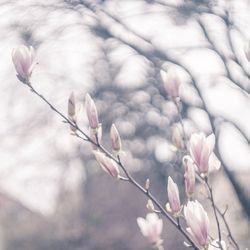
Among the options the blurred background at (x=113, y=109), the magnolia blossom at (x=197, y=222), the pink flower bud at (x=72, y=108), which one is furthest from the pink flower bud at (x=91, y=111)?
the blurred background at (x=113, y=109)

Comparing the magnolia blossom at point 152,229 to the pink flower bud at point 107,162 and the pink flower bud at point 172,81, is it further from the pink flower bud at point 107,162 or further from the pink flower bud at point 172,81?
the pink flower bud at point 172,81

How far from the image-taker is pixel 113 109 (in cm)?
162

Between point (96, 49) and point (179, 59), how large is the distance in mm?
317

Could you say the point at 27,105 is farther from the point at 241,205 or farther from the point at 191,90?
the point at 241,205

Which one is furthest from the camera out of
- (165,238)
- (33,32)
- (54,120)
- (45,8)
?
(45,8)

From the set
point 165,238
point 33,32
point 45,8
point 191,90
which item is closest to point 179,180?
point 165,238

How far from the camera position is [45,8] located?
2025 millimetres

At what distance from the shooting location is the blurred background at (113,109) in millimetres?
1384

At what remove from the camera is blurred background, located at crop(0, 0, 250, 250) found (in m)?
1.38

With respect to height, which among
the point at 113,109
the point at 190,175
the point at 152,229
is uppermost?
the point at 190,175

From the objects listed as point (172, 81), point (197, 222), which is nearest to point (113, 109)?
point (172, 81)

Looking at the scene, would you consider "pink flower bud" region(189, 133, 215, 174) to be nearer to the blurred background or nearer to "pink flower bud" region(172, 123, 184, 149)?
"pink flower bud" region(172, 123, 184, 149)

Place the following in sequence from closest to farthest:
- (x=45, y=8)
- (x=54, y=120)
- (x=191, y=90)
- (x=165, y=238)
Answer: (x=165, y=238), (x=54, y=120), (x=191, y=90), (x=45, y=8)

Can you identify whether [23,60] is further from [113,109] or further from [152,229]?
[113,109]
